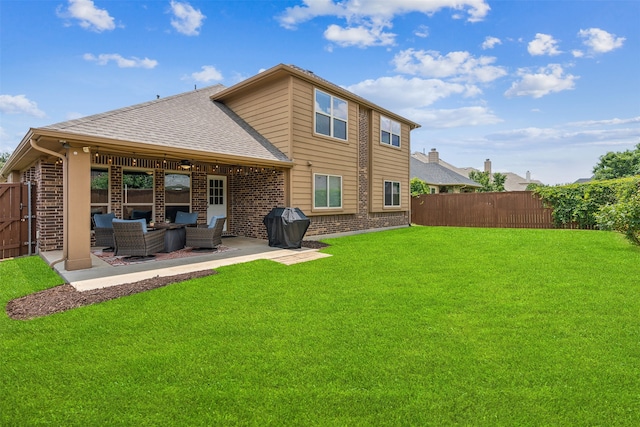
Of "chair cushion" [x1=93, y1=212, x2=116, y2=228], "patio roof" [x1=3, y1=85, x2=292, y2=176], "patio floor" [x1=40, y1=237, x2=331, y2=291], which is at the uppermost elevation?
"patio roof" [x1=3, y1=85, x2=292, y2=176]

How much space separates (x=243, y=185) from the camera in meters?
11.9

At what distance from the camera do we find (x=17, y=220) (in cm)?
880

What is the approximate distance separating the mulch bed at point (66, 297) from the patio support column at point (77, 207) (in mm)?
1083

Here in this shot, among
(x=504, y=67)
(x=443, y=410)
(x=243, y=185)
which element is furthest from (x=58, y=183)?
(x=504, y=67)

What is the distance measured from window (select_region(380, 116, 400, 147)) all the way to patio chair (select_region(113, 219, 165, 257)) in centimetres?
1062

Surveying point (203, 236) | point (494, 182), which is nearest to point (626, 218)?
point (203, 236)

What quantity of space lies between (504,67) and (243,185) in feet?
41.6

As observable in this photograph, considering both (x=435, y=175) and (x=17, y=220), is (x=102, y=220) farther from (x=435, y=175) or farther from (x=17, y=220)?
(x=435, y=175)

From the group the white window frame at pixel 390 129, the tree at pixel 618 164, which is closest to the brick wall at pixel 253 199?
the white window frame at pixel 390 129

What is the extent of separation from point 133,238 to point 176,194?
3.93 m

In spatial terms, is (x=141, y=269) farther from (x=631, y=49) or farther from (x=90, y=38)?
(x=631, y=49)

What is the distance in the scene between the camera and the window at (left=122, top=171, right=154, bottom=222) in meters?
9.87

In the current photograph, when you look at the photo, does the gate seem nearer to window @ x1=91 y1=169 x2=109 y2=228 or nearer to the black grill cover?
window @ x1=91 y1=169 x2=109 y2=228

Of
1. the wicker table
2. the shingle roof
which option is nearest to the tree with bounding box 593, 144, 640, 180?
the shingle roof
